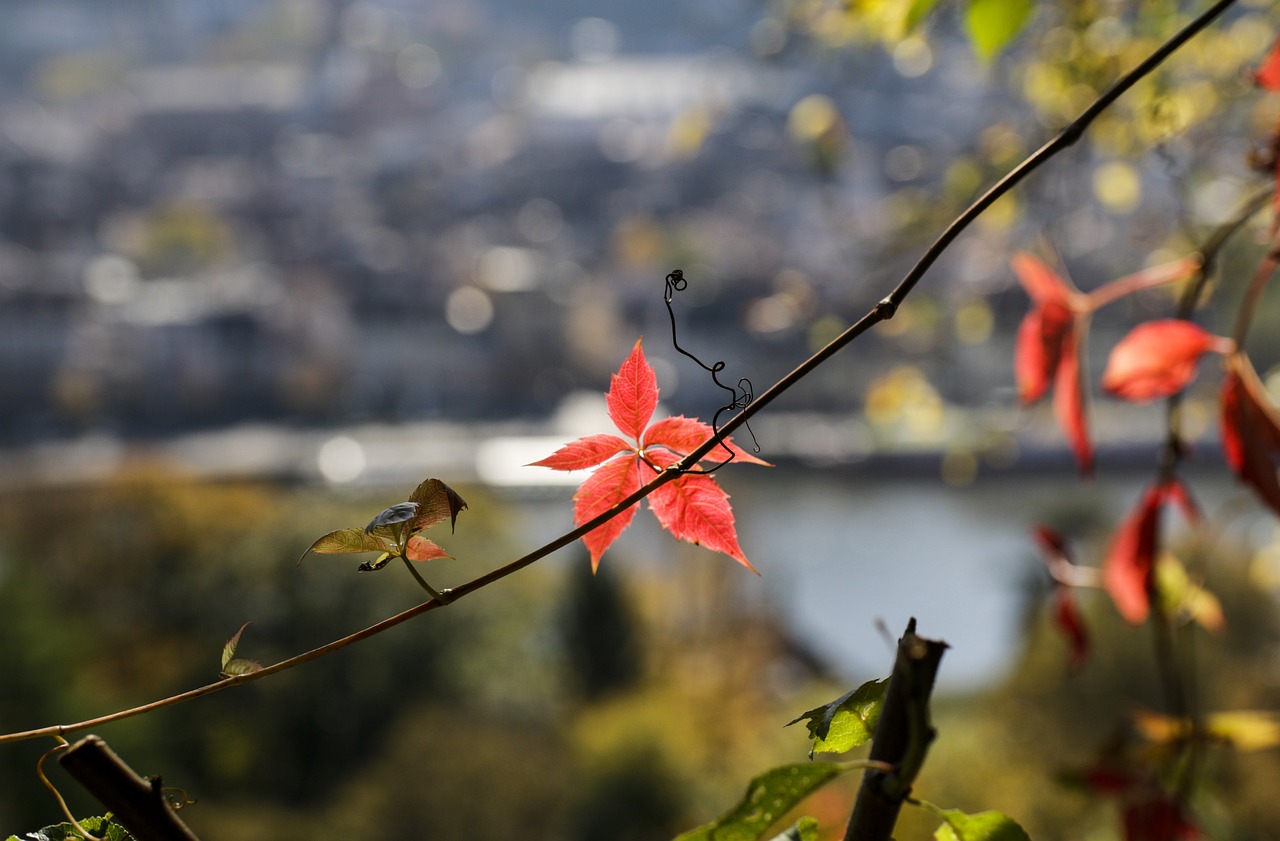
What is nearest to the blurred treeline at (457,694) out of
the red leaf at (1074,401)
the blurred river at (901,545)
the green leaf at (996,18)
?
the blurred river at (901,545)

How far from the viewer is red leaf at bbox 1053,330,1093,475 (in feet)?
1.17

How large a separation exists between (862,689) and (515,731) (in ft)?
8.68

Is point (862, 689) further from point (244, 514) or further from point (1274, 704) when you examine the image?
point (244, 514)

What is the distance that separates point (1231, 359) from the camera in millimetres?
287

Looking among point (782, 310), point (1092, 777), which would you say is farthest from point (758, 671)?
point (1092, 777)

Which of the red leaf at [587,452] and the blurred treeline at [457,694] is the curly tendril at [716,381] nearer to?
the red leaf at [587,452]

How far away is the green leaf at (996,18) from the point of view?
0.30 m

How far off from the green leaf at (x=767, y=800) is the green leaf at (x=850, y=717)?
0.03 metres

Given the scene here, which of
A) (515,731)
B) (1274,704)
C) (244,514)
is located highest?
(244,514)

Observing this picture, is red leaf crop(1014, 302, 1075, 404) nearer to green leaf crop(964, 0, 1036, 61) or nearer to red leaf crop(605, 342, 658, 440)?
green leaf crop(964, 0, 1036, 61)

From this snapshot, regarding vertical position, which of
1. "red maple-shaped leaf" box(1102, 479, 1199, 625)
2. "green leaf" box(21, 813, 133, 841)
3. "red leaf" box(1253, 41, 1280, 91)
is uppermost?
"red leaf" box(1253, 41, 1280, 91)

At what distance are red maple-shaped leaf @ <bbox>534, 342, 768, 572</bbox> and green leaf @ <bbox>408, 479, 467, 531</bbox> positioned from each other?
1.0 inches

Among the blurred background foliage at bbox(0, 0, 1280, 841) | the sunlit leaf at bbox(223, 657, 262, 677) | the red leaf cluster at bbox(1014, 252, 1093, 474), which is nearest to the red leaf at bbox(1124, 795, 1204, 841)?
the blurred background foliage at bbox(0, 0, 1280, 841)

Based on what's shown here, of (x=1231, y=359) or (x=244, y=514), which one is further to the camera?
(x=244, y=514)
